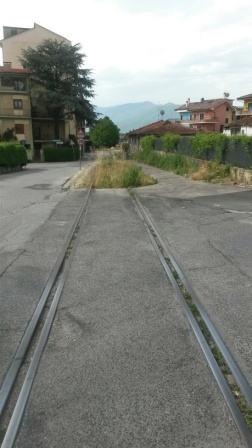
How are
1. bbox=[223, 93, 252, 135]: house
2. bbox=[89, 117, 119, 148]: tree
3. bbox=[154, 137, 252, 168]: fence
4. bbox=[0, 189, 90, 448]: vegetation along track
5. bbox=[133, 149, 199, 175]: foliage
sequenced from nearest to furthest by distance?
bbox=[0, 189, 90, 448]: vegetation along track → bbox=[154, 137, 252, 168]: fence → bbox=[133, 149, 199, 175]: foliage → bbox=[223, 93, 252, 135]: house → bbox=[89, 117, 119, 148]: tree

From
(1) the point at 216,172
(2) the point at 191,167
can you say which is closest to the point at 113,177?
(1) the point at 216,172

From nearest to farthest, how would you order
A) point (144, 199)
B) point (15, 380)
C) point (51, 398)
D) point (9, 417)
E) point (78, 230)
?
1. point (9, 417)
2. point (51, 398)
3. point (15, 380)
4. point (78, 230)
5. point (144, 199)

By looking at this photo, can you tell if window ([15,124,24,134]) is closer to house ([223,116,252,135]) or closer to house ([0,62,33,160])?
house ([0,62,33,160])

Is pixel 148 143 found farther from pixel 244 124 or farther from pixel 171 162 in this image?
pixel 244 124

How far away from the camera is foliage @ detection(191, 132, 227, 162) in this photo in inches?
674

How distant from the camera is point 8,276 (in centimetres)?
527

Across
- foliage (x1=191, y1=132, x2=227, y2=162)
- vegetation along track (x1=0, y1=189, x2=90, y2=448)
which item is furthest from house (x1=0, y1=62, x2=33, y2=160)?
vegetation along track (x1=0, y1=189, x2=90, y2=448)

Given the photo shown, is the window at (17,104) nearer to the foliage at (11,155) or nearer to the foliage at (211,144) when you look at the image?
the foliage at (11,155)

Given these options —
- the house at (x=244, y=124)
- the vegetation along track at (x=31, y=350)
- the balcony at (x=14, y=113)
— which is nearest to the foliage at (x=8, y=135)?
the balcony at (x=14, y=113)

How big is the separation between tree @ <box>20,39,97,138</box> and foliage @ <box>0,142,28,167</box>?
20041mm

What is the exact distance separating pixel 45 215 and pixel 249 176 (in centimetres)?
926

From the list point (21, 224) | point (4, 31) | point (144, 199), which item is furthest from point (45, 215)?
point (4, 31)

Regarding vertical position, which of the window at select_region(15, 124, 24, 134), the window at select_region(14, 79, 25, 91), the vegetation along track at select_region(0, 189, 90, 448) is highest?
the window at select_region(14, 79, 25, 91)

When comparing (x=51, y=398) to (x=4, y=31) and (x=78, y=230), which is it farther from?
(x=4, y=31)
